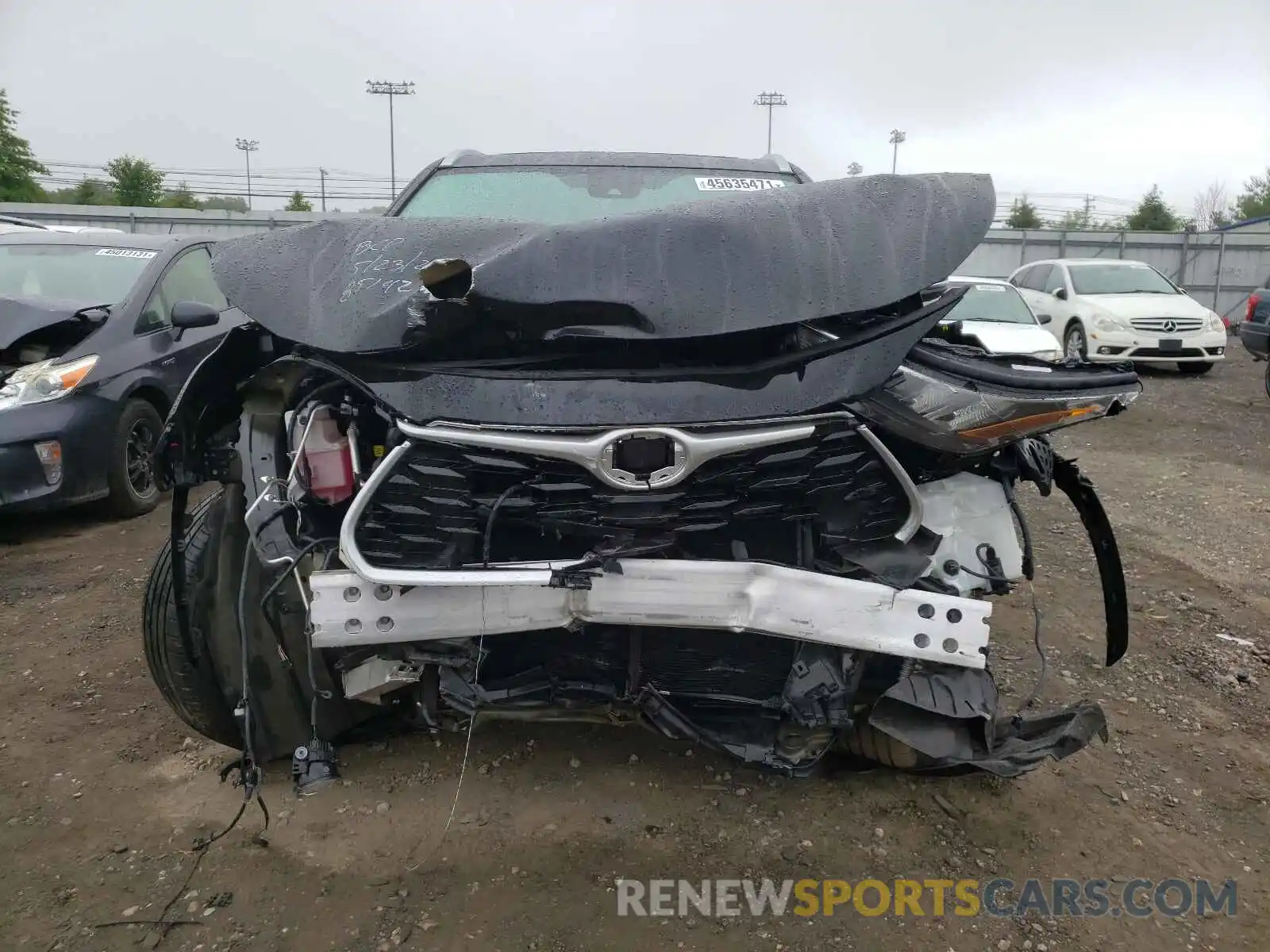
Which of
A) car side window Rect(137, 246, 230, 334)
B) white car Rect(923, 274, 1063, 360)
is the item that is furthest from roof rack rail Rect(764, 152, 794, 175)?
white car Rect(923, 274, 1063, 360)

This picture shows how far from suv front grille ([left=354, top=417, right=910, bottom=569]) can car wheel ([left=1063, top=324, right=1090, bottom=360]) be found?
11.2 metres

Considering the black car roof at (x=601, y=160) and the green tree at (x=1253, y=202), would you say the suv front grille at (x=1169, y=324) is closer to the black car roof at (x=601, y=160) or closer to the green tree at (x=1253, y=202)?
the black car roof at (x=601, y=160)

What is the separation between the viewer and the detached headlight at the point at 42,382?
4.46 m

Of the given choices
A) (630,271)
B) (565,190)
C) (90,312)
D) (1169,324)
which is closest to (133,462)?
(90,312)

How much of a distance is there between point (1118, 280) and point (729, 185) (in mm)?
11283

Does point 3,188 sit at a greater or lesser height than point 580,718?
greater

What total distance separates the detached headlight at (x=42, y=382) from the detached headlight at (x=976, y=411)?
4.42 meters

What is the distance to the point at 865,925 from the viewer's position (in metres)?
2.04

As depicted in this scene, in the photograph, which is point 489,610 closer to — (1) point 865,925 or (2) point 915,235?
(1) point 865,925

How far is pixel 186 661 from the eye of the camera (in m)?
2.46

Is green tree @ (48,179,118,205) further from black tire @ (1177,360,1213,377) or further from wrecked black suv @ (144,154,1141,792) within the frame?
wrecked black suv @ (144,154,1141,792)

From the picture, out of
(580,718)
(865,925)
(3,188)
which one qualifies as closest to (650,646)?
(580,718)

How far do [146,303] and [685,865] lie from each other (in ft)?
15.7

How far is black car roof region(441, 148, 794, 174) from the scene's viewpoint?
349 cm
